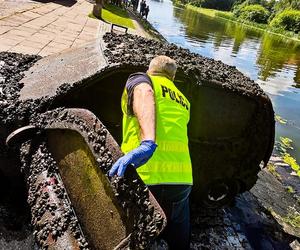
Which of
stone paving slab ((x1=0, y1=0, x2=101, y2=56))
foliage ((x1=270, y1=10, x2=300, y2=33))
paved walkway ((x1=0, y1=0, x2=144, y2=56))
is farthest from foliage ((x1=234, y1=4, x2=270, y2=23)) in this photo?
stone paving slab ((x1=0, y1=0, x2=101, y2=56))

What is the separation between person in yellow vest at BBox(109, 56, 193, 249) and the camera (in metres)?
2.42

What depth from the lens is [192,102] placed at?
373 centimetres

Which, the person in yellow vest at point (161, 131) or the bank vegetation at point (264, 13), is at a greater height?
the person in yellow vest at point (161, 131)

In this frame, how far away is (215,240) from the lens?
378 centimetres

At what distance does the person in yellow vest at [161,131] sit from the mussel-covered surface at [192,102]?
776 millimetres

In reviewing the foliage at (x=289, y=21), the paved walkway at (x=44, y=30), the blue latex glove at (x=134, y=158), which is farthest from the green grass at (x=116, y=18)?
the foliage at (x=289, y=21)

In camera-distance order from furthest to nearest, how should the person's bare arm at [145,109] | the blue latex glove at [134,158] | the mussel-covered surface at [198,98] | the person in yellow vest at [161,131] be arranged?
the mussel-covered surface at [198,98] < the person in yellow vest at [161,131] < the person's bare arm at [145,109] < the blue latex glove at [134,158]

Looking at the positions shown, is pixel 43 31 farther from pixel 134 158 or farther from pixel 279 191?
pixel 134 158

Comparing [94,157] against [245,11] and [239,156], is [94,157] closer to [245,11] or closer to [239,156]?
[239,156]

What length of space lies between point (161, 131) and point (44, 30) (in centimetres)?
1058

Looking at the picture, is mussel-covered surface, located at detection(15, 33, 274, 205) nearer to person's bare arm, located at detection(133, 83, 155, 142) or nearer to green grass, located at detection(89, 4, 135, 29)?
person's bare arm, located at detection(133, 83, 155, 142)

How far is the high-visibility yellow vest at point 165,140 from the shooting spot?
250cm

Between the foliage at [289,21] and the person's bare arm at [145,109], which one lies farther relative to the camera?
the foliage at [289,21]

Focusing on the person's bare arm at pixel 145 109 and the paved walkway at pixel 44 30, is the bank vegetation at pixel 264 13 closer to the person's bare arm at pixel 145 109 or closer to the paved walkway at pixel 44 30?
the paved walkway at pixel 44 30
